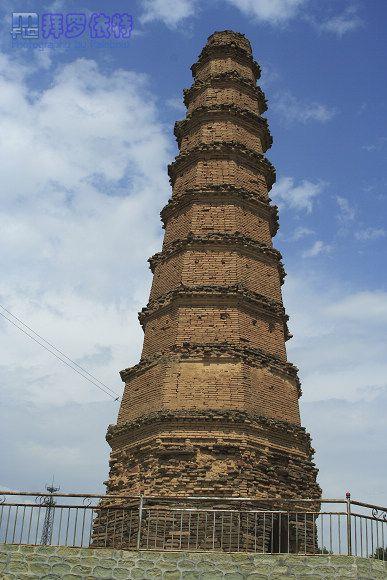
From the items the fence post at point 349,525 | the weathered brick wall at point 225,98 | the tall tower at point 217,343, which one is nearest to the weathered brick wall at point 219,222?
the tall tower at point 217,343

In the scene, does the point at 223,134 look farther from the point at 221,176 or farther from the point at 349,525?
the point at 349,525

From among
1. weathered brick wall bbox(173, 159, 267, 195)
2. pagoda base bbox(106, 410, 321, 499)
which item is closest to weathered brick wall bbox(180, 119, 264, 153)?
weathered brick wall bbox(173, 159, 267, 195)

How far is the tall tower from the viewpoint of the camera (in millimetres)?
14695

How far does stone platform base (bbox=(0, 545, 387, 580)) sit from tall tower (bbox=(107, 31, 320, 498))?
2.60 meters

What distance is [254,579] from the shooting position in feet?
36.9

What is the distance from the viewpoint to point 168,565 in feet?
37.9

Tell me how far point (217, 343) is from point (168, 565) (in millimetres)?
5757

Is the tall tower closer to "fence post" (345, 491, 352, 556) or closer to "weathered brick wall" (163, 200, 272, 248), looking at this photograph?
"weathered brick wall" (163, 200, 272, 248)

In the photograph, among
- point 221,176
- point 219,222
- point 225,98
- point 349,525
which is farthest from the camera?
point 225,98

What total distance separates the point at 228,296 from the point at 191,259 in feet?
5.20

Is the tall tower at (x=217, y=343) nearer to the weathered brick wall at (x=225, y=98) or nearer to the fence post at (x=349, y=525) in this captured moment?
the weathered brick wall at (x=225, y=98)

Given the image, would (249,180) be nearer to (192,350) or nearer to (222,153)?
(222,153)

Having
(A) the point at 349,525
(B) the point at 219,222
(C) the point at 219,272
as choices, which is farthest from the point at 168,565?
(B) the point at 219,222

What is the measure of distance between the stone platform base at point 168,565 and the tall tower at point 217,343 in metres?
2.60
